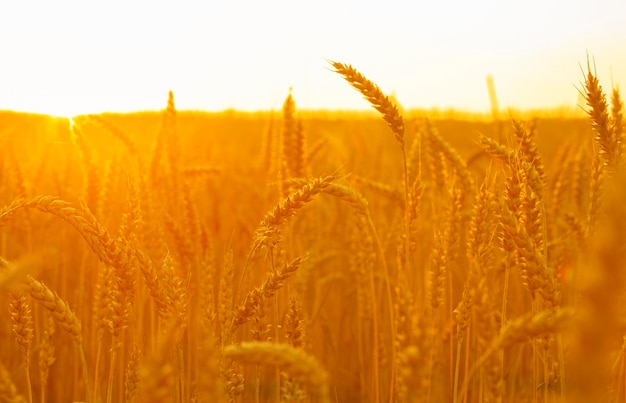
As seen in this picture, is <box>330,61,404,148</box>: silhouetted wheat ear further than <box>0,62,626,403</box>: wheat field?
Yes

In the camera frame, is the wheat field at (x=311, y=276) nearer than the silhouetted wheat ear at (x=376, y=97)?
Yes

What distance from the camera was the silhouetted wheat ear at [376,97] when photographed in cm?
158

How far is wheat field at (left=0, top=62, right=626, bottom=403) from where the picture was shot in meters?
0.87

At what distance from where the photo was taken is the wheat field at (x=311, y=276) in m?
0.87

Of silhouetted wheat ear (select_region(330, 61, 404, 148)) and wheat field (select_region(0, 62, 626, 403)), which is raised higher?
silhouetted wheat ear (select_region(330, 61, 404, 148))

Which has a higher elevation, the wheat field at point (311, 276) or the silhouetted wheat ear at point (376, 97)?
the silhouetted wheat ear at point (376, 97)

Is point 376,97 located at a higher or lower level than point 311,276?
higher

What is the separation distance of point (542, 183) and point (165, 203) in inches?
64.3

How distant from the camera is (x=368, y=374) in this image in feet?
8.62

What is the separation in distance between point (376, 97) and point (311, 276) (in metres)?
1.92

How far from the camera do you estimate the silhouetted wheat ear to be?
1580 millimetres

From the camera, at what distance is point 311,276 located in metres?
3.39

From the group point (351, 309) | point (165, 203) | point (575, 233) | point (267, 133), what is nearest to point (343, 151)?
point (267, 133)

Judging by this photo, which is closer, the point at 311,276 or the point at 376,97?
the point at 376,97
